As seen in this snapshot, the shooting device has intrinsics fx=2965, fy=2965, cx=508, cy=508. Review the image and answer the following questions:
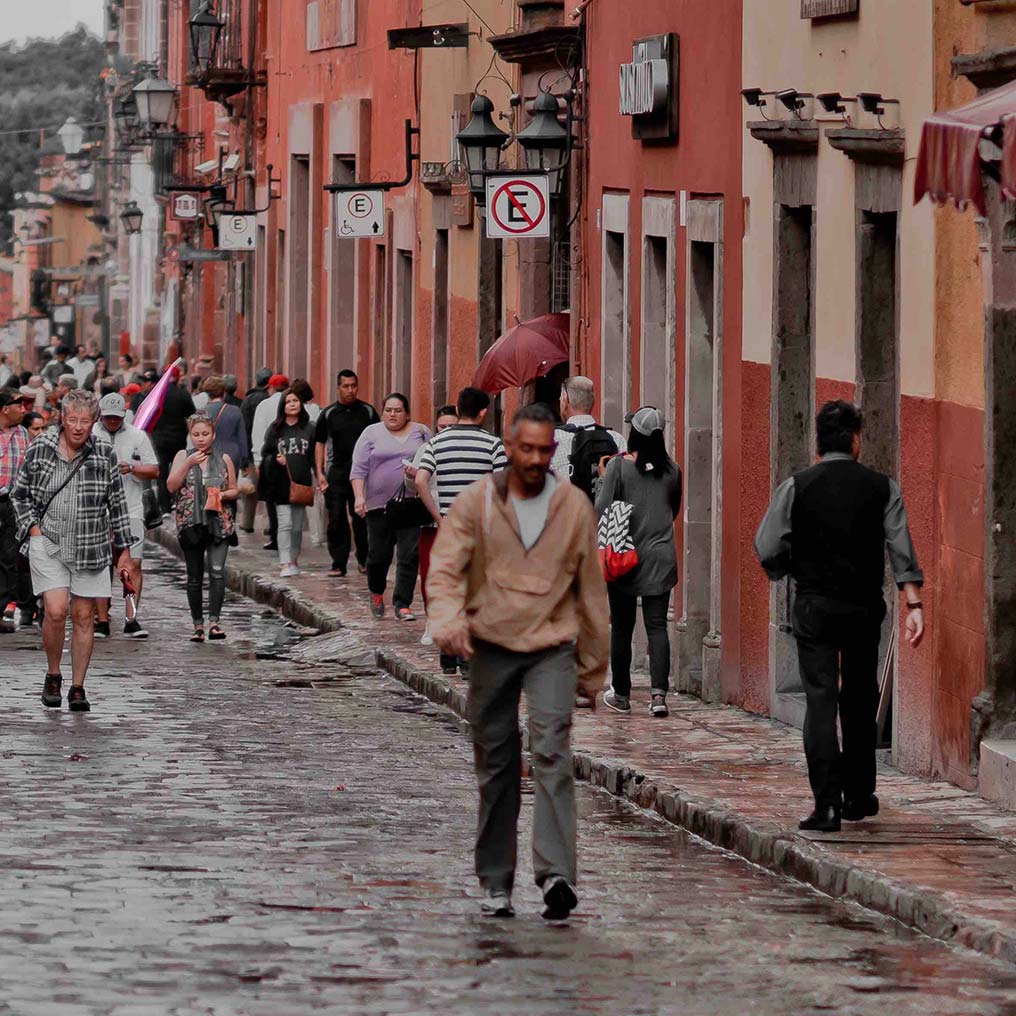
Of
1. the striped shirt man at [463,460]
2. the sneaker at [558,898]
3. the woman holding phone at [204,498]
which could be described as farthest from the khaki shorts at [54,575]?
the sneaker at [558,898]

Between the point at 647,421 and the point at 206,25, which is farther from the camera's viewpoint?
the point at 206,25

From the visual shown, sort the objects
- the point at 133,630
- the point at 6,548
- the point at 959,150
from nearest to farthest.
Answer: the point at 959,150
the point at 6,548
the point at 133,630

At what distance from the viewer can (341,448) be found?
85.5ft

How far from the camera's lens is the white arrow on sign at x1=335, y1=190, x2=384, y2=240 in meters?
30.0

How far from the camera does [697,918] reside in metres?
10.3

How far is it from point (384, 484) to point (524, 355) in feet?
5.09

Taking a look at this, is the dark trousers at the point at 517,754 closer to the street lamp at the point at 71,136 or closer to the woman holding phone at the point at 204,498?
the woman holding phone at the point at 204,498

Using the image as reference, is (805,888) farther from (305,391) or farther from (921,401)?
(305,391)

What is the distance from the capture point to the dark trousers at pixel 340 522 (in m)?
26.2

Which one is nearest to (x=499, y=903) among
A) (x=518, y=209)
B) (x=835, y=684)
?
(x=835, y=684)

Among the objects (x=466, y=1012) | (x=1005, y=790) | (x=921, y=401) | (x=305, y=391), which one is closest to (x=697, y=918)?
(x=466, y=1012)

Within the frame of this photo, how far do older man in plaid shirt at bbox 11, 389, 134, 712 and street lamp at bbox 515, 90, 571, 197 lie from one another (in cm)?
656

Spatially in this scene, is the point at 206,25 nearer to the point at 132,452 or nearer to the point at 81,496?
the point at 132,452

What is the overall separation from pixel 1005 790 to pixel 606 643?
307 centimetres
